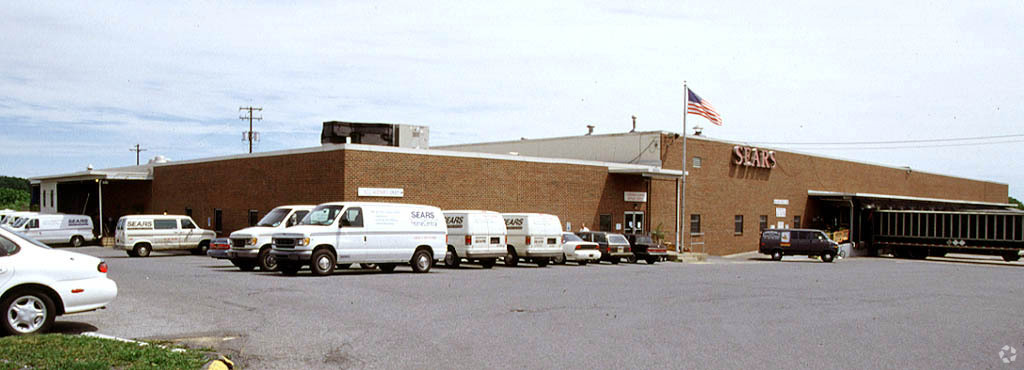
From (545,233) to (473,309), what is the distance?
51.0 ft

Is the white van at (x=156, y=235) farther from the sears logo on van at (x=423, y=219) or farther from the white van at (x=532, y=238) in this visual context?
the sears logo on van at (x=423, y=219)

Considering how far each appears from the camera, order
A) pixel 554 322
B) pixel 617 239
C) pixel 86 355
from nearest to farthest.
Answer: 1. pixel 86 355
2. pixel 554 322
3. pixel 617 239

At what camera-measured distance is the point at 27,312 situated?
1041 centimetres

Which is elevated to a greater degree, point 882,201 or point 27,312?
point 882,201

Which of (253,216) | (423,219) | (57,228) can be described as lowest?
(57,228)

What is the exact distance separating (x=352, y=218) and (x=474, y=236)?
5542 millimetres

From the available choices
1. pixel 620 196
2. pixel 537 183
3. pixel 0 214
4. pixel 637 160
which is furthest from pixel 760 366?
pixel 0 214

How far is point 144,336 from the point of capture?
1080 centimetres

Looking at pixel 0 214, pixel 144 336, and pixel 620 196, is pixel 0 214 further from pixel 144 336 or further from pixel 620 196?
pixel 144 336

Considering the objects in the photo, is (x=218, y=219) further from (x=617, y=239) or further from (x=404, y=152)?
(x=617, y=239)

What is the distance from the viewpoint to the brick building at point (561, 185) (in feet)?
112

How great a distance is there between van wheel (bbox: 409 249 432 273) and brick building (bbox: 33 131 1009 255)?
29.9 ft

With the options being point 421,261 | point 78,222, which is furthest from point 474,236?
point 78,222

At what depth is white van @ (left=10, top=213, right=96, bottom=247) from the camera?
40.1 meters
